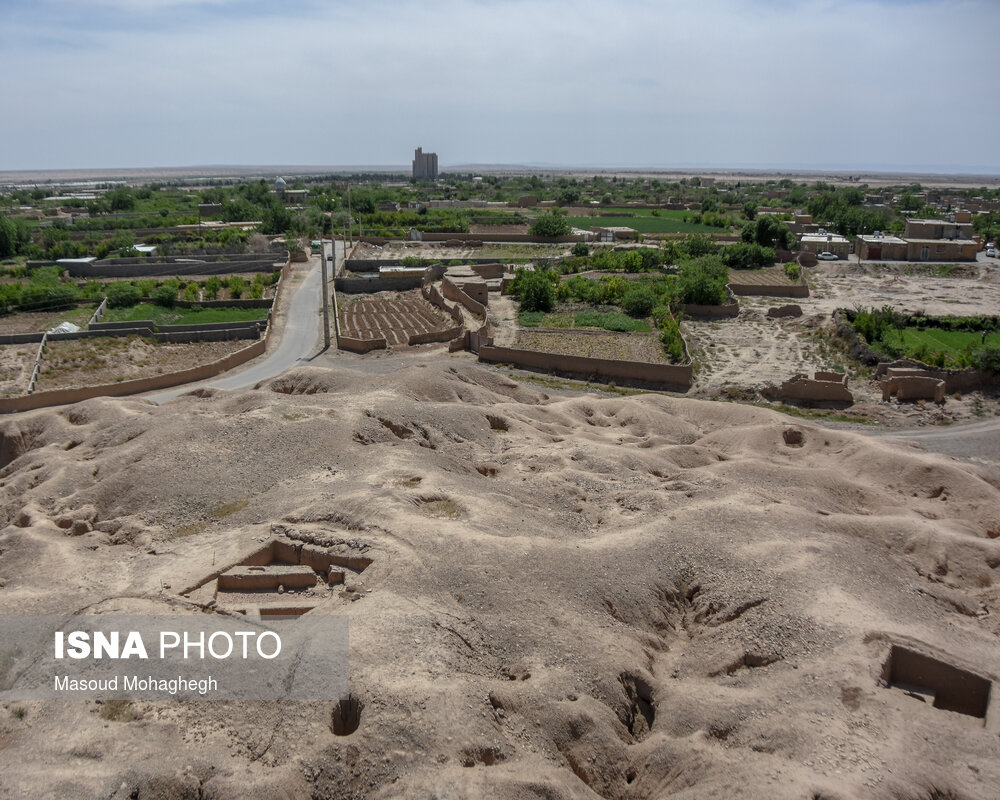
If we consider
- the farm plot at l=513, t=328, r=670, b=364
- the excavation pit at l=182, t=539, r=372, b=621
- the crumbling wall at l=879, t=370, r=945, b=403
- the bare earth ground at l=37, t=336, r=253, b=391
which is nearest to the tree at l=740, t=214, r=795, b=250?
the farm plot at l=513, t=328, r=670, b=364

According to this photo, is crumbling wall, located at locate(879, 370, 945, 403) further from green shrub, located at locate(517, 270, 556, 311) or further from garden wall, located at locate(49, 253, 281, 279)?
garden wall, located at locate(49, 253, 281, 279)

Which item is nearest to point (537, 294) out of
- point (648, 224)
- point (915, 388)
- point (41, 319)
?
point (915, 388)

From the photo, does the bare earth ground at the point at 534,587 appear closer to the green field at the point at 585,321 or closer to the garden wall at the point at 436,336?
the garden wall at the point at 436,336

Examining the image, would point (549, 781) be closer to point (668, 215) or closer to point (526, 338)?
point (526, 338)

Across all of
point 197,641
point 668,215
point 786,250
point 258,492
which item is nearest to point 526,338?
point 258,492

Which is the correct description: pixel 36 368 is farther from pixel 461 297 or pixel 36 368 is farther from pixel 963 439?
pixel 963 439
